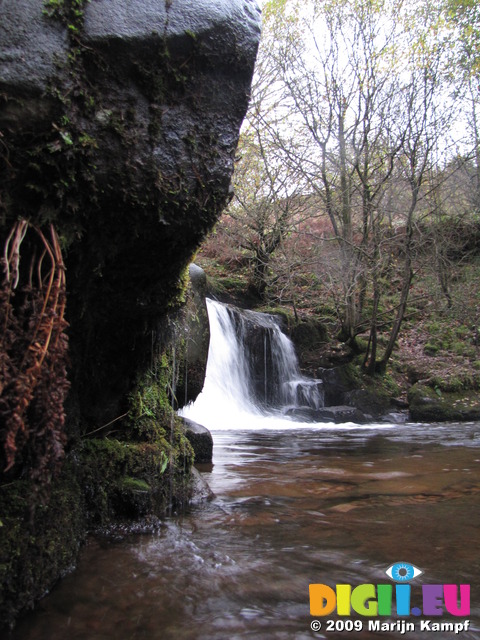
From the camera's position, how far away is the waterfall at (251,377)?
11648 millimetres

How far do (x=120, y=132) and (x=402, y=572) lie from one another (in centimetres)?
232

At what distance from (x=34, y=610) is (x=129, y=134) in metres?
1.91

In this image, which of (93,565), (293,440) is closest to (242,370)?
(293,440)

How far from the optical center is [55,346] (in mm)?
1633

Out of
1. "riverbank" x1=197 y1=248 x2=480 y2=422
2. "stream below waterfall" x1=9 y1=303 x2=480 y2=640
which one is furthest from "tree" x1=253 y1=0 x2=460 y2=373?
"stream below waterfall" x1=9 y1=303 x2=480 y2=640

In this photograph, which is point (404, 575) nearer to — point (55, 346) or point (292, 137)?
point (55, 346)

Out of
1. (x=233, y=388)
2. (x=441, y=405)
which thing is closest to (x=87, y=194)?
(x=233, y=388)

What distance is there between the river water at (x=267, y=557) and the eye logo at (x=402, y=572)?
4cm

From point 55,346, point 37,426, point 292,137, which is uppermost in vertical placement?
point 292,137

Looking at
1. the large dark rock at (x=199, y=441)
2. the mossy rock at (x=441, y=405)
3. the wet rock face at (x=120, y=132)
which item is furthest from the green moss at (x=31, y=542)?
the mossy rock at (x=441, y=405)

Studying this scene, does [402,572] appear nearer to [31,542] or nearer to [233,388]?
[31,542]

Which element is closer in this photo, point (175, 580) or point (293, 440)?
→ point (175, 580)

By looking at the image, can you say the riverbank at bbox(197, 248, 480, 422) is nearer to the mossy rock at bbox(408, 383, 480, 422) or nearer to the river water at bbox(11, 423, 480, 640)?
the mossy rock at bbox(408, 383, 480, 422)

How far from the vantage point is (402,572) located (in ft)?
6.98
